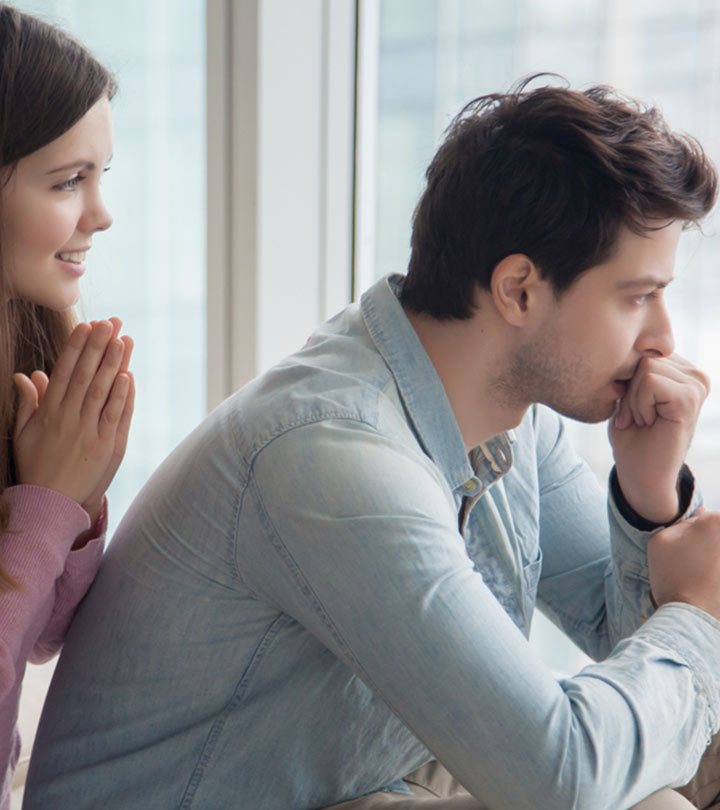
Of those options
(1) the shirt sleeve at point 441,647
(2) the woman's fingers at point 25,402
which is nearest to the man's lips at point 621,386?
(1) the shirt sleeve at point 441,647

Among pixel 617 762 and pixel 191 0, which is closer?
pixel 617 762

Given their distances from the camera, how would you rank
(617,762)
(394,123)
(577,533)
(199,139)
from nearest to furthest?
1. (617,762)
2. (577,533)
3. (394,123)
4. (199,139)

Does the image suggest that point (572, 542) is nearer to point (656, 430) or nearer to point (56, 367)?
point (656, 430)

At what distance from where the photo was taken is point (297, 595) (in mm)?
946

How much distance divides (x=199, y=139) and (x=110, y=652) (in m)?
1.56

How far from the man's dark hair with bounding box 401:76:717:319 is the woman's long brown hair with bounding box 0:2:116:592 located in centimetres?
43

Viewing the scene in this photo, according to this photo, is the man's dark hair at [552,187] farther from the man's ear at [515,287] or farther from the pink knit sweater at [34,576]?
the pink knit sweater at [34,576]

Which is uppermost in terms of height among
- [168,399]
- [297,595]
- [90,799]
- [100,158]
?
[100,158]

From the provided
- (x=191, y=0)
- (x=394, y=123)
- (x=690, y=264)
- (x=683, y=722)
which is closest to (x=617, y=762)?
(x=683, y=722)

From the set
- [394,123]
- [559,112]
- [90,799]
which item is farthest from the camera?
[394,123]

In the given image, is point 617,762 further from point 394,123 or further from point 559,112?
point 394,123

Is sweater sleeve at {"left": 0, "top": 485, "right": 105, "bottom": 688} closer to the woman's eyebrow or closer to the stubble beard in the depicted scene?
the woman's eyebrow

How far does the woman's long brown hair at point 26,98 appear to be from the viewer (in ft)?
3.59

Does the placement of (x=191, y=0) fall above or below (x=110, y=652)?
above
